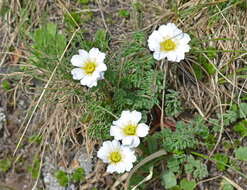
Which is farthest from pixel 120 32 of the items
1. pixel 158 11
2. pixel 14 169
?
pixel 14 169

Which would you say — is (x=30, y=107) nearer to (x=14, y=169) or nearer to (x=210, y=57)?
(x=14, y=169)

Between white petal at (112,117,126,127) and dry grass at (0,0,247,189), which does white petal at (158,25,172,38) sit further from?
white petal at (112,117,126,127)

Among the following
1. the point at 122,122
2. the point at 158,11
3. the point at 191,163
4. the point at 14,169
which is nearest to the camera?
the point at 122,122

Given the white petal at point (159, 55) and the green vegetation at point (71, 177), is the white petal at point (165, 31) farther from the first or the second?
the green vegetation at point (71, 177)

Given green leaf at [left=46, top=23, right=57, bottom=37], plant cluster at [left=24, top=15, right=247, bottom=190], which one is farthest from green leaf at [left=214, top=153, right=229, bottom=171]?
green leaf at [left=46, top=23, right=57, bottom=37]

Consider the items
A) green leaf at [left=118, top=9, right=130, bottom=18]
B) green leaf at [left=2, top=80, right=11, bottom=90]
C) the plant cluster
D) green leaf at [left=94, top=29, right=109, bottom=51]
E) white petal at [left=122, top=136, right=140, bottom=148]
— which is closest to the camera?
white petal at [left=122, top=136, right=140, bottom=148]

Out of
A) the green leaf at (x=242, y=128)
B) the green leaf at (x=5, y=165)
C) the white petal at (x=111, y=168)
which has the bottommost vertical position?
the white petal at (x=111, y=168)

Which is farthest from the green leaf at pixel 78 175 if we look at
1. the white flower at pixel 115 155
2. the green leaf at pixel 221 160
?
the green leaf at pixel 221 160
